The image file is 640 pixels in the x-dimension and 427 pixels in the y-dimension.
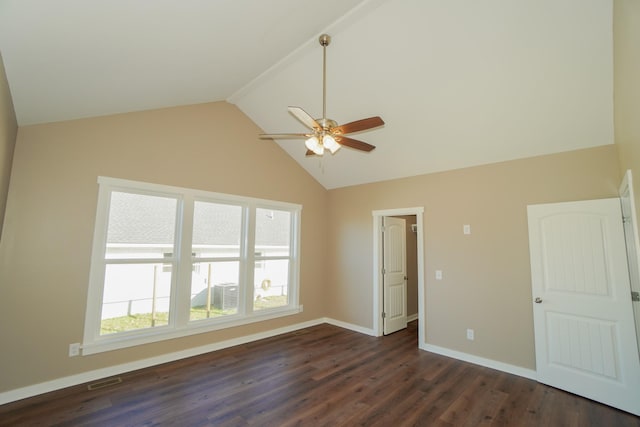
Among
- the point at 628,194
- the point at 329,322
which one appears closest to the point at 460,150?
the point at 628,194

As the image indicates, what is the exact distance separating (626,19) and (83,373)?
568 cm

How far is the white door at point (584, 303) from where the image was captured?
2.86 m

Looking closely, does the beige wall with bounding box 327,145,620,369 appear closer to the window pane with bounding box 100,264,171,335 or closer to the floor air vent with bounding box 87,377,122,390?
the window pane with bounding box 100,264,171,335

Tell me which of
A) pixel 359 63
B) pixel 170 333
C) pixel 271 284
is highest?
pixel 359 63

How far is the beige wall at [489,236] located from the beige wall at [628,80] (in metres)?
0.64

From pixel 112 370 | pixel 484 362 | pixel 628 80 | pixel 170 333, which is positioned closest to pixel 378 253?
pixel 484 362

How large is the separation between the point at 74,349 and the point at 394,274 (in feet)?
15.3

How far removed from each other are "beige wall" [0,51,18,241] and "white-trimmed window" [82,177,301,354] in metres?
0.75

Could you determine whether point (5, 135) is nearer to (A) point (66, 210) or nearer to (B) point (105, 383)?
(A) point (66, 210)

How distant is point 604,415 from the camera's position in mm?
2686

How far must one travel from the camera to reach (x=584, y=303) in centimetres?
309

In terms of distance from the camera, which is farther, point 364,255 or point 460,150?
point 364,255

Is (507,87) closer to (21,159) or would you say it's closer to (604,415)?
(604,415)

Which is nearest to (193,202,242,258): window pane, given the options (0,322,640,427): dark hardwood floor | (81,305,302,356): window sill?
(81,305,302,356): window sill
